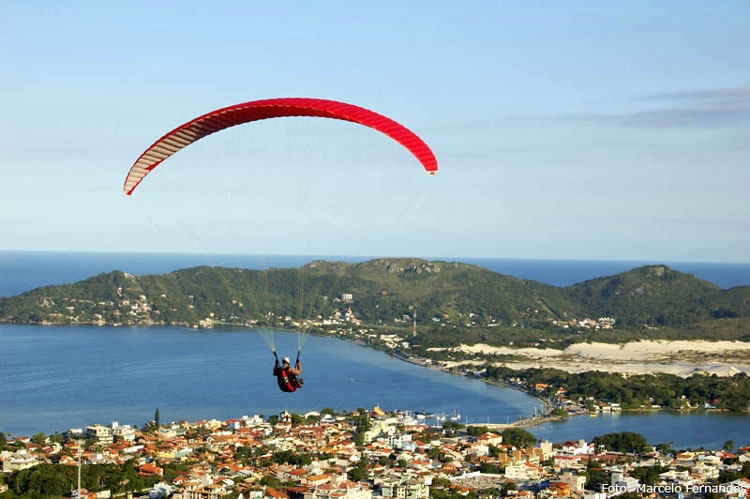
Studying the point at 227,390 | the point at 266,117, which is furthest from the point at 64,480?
the point at 227,390

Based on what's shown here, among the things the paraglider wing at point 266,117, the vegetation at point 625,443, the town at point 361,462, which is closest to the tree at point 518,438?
the town at point 361,462

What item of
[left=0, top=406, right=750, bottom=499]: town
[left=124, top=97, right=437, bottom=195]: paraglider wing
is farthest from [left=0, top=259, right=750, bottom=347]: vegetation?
[left=124, top=97, right=437, bottom=195]: paraglider wing

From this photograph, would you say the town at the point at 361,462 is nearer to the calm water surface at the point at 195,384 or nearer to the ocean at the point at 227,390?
the ocean at the point at 227,390

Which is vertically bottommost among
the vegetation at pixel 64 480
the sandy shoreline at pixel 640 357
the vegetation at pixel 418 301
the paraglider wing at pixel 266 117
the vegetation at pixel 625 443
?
the vegetation at pixel 64 480

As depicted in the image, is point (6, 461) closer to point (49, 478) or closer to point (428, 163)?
point (49, 478)

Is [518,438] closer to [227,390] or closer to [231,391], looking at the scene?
[231,391]

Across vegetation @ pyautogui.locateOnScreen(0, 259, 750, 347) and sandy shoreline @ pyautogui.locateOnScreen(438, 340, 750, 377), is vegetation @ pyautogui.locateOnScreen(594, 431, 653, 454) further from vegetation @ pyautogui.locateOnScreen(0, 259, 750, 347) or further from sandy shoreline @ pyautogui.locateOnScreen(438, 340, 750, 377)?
vegetation @ pyautogui.locateOnScreen(0, 259, 750, 347)
